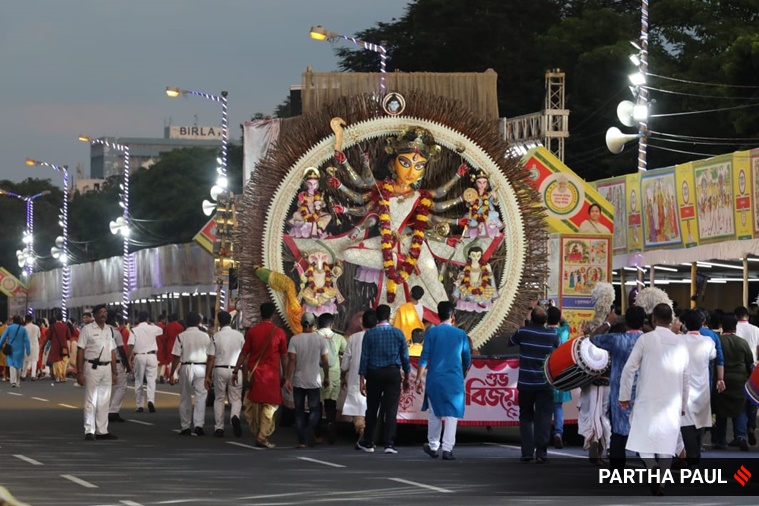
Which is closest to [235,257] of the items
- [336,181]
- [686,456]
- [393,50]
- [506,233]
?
[336,181]

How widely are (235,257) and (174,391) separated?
16.5 m

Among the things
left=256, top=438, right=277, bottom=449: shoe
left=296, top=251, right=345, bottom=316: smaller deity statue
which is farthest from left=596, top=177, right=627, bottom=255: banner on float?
left=256, top=438, right=277, bottom=449: shoe

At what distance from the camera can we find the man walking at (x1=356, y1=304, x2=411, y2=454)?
2027 cm

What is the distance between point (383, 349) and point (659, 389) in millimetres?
5976

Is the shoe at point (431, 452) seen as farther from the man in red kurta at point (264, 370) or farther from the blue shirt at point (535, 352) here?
the man in red kurta at point (264, 370)

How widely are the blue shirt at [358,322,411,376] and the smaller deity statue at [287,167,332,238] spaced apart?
428cm

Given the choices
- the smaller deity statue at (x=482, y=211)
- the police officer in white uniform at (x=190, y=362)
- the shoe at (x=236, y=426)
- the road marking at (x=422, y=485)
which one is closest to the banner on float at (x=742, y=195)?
the smaller deity statue at (x=482, y=211)

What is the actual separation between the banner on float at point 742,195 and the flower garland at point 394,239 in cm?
696

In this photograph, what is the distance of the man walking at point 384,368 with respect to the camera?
2027cm

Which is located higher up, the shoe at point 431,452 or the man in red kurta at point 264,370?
the man in red kurta at point 264,370

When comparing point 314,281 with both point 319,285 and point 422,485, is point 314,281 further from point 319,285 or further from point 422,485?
point 422,485

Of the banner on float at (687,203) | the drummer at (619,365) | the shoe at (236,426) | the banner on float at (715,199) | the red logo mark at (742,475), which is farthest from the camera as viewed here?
the banner on float at (687,203)

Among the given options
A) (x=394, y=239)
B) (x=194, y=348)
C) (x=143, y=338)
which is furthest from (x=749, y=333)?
(x=143, y=338)

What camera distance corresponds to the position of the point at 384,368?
66.5 ft
